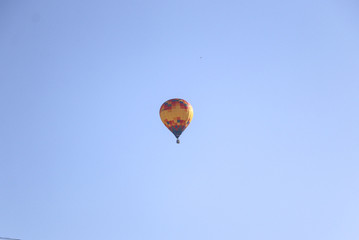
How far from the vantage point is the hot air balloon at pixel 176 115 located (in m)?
65.1

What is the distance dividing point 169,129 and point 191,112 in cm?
335

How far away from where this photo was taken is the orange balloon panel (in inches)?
2564

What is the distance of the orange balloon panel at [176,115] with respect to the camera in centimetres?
6512

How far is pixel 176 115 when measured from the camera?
65.1 metres

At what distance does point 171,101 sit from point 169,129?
131 inches

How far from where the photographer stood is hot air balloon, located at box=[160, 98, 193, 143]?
2564 inches

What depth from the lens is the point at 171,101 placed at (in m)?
66.0

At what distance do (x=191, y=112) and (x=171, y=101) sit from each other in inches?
110

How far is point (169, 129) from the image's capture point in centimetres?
6612

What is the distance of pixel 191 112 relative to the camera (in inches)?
2623

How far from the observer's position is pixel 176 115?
65062 mm
